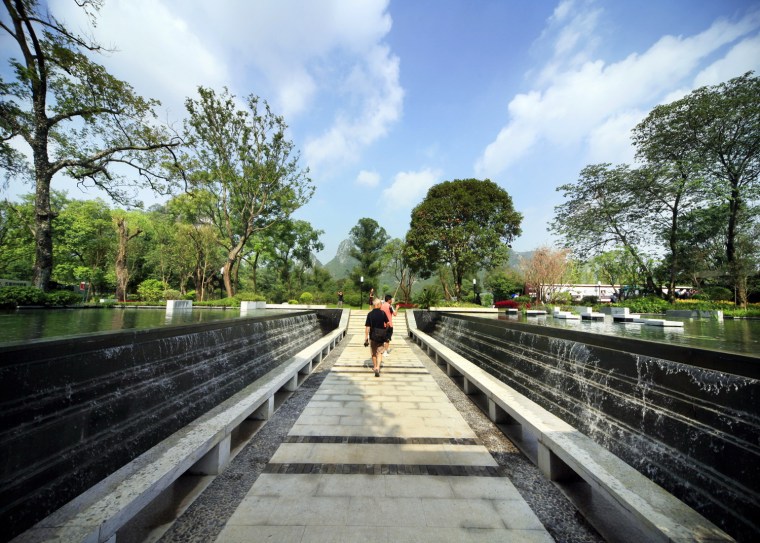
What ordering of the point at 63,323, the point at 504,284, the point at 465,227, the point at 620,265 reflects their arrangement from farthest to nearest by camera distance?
the point at 504,284
the point at 620,265
the point at 465,227
the point at 63,323

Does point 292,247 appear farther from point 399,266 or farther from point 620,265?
point 620,265

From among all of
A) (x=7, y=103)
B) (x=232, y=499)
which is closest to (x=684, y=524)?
(x=232, y=499)

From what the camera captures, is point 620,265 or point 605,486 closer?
point 605,486

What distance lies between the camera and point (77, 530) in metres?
1.35

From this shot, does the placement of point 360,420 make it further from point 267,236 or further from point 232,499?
point 267,236

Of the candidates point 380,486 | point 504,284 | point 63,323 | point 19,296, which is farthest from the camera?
point 504,284

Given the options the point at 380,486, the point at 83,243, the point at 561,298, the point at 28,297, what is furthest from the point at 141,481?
the point at 83,243

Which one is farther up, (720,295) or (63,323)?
(720,295)

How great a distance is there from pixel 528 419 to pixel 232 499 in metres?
2.63

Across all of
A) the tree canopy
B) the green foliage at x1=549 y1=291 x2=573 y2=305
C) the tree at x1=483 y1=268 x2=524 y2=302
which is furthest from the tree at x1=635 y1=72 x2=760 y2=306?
the tree at x1=483 y1=268 x2=524 y2=302

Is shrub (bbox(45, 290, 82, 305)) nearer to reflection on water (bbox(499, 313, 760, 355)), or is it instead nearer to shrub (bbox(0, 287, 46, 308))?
shrub (bbox(0, 287, 46, 308))

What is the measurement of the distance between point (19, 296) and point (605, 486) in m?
9.74

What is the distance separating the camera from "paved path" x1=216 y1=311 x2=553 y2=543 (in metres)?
2.02

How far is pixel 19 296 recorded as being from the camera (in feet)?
20.4
